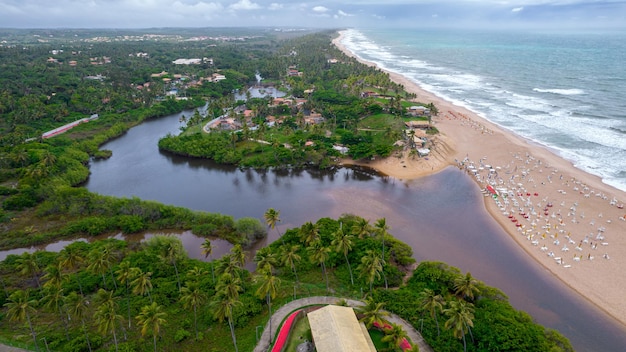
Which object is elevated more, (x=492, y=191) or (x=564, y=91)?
(x=564, y=91)

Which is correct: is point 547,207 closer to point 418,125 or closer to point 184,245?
point 418,125

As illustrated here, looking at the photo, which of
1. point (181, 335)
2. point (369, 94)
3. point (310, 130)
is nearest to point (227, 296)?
point (181, 335)

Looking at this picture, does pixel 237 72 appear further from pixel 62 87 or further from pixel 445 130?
pixel 445 130

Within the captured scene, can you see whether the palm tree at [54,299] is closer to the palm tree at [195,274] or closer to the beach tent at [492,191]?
the palm tree at [195,274]

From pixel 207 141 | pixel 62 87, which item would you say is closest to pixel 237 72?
pixel 62 87

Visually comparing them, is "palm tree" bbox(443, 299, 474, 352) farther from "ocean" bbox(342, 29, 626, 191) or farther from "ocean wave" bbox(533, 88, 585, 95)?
"ocean wave" bbox(533, 88, 585, 95)
